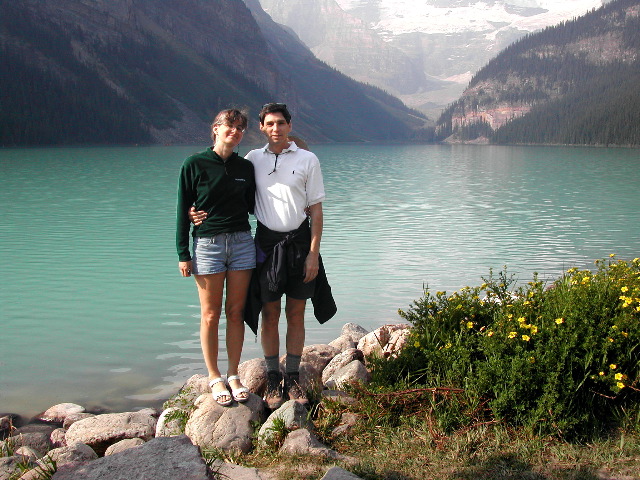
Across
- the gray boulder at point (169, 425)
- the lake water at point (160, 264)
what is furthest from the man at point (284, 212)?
the lake water at point (160, 264)

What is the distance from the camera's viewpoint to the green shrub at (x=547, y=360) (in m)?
4.96

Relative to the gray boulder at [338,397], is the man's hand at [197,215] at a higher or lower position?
higher

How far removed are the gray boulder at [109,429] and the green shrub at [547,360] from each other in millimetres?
2163

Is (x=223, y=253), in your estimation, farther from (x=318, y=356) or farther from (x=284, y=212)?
(x=318, y=356)

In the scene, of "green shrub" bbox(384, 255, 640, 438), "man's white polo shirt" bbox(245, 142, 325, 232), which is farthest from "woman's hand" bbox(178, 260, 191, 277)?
"green shrub" bbox(384, 255, 640, 438)

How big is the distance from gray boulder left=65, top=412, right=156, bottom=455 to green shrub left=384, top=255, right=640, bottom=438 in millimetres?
2163

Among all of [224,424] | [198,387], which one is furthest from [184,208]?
[198,387]

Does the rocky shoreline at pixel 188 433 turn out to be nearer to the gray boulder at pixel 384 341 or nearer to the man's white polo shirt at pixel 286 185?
the gray boulder at pixel 384 341

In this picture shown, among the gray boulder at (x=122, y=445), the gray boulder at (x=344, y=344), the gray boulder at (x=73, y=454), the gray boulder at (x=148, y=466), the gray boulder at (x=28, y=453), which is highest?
the gray boulder at (x=148, y=466)

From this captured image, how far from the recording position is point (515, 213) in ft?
91.1

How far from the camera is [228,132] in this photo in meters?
5.45

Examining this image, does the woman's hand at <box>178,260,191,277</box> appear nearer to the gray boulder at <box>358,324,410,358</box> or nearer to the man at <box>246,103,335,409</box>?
the man at <box>246,103,335,409</box>

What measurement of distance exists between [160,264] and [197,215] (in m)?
11.5

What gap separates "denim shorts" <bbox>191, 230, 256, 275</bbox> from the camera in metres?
5.54
